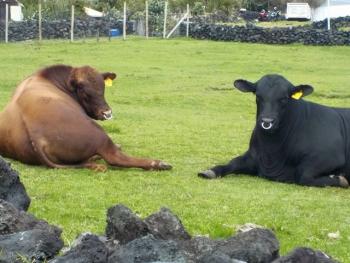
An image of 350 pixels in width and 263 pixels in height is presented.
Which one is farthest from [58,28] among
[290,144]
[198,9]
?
[290,144]

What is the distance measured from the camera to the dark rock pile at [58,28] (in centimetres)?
4577

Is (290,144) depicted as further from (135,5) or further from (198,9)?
(135,5)

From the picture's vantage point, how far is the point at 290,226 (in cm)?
805

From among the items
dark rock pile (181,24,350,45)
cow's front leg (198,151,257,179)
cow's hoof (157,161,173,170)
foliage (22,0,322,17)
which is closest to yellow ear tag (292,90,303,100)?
cow's front leg (198,151,257,179)

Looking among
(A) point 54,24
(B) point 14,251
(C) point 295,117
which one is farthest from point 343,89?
(A) point 54,24

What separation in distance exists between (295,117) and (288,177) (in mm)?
952

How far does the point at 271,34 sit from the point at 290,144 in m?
35.8

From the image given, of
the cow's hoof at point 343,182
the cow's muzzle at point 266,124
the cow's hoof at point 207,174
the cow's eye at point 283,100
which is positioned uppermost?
the cow's eye at point 283,100

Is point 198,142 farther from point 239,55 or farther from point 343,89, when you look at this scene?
point 239,55

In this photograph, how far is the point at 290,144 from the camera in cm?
1139

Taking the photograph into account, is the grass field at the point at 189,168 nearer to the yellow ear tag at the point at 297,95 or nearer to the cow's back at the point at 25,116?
the cow's back at the point at 25,116

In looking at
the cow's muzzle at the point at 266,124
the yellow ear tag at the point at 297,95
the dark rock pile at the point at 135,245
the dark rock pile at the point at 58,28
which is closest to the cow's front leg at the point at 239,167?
the cow's muzzle at the point at 266,124

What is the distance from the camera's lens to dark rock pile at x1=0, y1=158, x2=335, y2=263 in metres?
4.90

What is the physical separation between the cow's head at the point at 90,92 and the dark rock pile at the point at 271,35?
33828 mm
